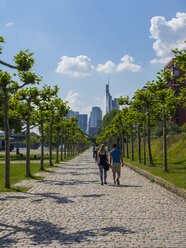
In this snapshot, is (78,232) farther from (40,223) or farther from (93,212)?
(93,212)

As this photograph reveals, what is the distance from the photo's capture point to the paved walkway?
7648mm

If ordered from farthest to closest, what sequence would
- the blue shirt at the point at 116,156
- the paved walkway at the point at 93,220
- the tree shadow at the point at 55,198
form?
1. the blue shirt at the point at 116,156
2. the tree shadow at the point at 55,198
3. the paved walkway at the point at 93,220

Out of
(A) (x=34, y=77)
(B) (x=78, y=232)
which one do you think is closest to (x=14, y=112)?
(A) (x=34, y=77)

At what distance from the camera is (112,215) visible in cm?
1050

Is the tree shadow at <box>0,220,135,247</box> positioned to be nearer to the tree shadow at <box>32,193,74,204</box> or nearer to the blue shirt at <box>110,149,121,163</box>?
the tree shadow at <box>32,193,74,204</box>

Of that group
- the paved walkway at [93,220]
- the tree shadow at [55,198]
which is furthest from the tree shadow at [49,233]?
the tree shadow at [55,198]

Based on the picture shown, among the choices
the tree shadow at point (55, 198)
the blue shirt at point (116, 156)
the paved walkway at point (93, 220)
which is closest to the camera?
the paved walkway at point (93, 220)

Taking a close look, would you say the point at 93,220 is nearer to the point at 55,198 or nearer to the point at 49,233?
the point at 49,233

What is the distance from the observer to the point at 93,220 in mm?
9773

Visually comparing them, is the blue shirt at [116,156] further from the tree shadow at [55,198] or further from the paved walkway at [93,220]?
the tree shadow at [55,198]

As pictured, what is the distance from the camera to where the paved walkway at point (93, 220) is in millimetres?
7648

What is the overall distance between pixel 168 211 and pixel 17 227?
414 centimetres

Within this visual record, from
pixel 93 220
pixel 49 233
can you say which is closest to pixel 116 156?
pixel 93 220

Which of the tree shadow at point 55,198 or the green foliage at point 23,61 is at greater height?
the green foliage at point 23,61
